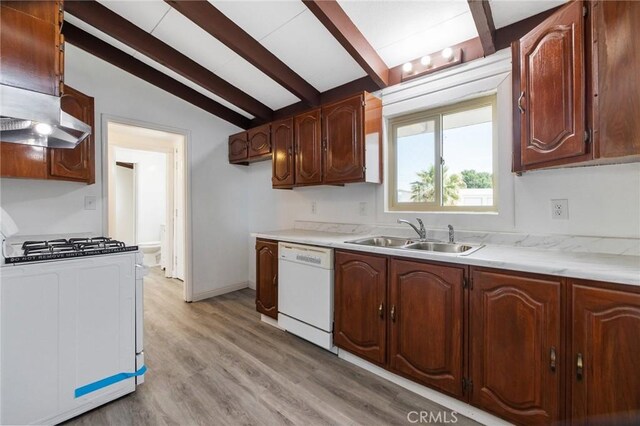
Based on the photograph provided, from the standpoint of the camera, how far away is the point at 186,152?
345 centimetres

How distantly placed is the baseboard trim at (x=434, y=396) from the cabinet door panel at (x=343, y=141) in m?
1.49

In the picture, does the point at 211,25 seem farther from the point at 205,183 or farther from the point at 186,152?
the point at 205,183

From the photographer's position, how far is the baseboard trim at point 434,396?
4.99 ft

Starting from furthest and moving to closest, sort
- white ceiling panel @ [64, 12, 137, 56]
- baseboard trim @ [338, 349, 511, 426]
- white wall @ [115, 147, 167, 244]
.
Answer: white wall @ [115, 147, 167, 244] → white ceiling panel @ [64, 12, 137, 56] → baseboard trim @ [338, 349, 511, 426]

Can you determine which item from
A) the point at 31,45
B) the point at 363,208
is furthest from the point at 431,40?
the point at 31,45

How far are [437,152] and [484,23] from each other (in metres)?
0.93

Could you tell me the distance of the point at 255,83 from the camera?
10.00 ft

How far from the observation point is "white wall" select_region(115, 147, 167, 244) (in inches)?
217

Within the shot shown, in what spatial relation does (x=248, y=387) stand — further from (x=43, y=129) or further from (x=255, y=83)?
(x=255, y=83)

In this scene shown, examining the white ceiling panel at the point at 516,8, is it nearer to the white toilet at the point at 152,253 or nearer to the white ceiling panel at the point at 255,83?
the white ceiling panel at the point at 255,83

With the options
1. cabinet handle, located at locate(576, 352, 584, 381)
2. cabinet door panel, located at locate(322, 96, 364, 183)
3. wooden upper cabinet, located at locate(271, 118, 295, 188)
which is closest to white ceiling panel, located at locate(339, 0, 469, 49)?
cabinet door panel, located at locate(322, 96, 364, 183)

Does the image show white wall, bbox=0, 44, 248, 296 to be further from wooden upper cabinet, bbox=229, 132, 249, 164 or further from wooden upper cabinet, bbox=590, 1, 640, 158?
wooden upper cabinet, bbox=590, 1, 640, 158

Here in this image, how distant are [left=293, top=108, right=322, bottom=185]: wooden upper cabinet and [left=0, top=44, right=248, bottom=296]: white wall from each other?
57.5 inches

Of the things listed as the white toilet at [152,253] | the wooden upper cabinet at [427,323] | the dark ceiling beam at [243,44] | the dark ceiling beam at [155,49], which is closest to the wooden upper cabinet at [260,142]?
the dark ceiling beam at [155,49]
